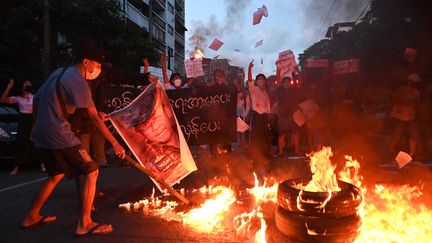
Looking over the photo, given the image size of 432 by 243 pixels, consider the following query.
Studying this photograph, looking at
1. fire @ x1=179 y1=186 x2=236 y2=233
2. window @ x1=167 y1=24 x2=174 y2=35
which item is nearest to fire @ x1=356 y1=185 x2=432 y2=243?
fire @ x1=179 y1=186 x2=236 y2=233

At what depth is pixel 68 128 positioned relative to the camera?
3.91 m

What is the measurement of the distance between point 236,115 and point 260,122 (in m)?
1.77

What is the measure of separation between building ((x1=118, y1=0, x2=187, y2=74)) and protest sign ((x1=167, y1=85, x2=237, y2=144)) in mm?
30769

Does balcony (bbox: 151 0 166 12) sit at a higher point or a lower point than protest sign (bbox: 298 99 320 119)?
higher

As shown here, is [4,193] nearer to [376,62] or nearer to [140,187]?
[140,187]

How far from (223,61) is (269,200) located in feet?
29.5

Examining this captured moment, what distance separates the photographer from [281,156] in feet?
32.2

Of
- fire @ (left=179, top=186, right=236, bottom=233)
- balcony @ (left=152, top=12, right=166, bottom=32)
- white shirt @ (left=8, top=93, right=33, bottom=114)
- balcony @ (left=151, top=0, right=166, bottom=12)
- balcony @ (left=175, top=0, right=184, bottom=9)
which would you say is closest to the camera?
fire @ (left=179, top=186, right=236, bottom=233)

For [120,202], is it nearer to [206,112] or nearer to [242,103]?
[206,112]

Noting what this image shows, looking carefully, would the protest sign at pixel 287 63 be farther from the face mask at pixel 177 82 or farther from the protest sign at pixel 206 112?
the protest sign at pixel 206 112

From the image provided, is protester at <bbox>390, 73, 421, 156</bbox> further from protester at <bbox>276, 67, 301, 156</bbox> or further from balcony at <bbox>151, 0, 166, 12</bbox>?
balcony at <bbox>151, 0, 166, 12</bbox>

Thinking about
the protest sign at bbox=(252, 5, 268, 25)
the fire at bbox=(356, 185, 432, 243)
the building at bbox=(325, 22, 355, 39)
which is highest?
the building at bbox=(325, 22, 355, 39)

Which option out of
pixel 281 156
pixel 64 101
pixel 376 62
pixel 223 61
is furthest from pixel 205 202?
pixel 376 62

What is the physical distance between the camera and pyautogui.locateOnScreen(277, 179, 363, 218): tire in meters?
3.57
